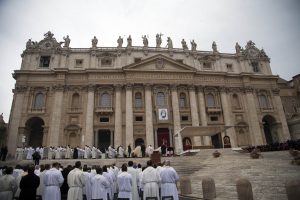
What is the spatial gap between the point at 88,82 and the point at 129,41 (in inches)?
404

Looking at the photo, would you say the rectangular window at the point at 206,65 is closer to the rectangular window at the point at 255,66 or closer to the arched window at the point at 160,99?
the rectangular window at the point at 255,66

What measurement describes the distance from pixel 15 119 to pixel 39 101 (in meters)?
4.25

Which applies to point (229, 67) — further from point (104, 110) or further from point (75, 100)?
point (75, 100)

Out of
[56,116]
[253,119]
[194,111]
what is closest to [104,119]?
[56,116]

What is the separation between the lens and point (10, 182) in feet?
28.0

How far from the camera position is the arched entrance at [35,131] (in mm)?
34469

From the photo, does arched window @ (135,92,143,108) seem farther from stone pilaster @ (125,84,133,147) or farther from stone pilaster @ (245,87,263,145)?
stone pilaster @ (245,87,263,145)

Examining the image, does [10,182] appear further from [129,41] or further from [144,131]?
[129,41]

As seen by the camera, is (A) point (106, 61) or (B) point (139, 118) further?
(A) point (106, 61)

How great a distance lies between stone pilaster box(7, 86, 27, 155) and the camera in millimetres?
31513

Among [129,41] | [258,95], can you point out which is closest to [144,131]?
[129,41]

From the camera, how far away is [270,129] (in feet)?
134

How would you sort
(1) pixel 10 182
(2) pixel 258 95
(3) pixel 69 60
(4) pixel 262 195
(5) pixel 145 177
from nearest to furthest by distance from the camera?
(1) pixel 10 182 → (5) pixel 145 177 → (4) pixel 262 195 → (3) pixel 69 60 → (2) pixel 258 95

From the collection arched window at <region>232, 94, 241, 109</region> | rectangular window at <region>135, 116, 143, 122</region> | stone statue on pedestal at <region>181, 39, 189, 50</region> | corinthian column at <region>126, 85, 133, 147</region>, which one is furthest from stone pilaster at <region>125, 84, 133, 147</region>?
arched window at <region>232, 94, 241, 109</region>
